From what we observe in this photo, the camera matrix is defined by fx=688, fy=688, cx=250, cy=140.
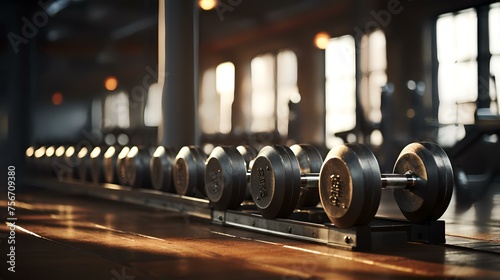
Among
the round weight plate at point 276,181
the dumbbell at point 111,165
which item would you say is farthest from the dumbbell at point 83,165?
the round weight plate at point 276,181

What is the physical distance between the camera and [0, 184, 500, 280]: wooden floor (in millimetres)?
2164

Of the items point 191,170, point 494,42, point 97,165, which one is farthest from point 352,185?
point 494,42

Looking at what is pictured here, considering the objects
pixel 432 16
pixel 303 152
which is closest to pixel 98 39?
pixel 432 16

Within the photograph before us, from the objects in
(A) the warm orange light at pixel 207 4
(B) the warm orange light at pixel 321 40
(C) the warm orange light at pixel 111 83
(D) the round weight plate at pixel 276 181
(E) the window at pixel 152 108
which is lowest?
(D) the round weight plate at pixel 276 181

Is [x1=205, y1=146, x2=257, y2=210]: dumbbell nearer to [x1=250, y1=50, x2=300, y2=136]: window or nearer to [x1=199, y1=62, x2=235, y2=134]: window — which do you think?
[x1=250, y1=50, x2=300, y2=136]: window

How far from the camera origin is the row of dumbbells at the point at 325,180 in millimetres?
2707

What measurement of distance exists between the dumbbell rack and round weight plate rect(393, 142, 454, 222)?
0.06 meters

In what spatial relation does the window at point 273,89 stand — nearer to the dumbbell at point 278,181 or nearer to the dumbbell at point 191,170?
the dumbbell at point 191,170

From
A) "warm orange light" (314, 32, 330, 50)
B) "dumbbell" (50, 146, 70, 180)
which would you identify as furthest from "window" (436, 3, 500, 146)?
"dumbbell" (50, 146, 70, 180)

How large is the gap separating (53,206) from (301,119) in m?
5.07

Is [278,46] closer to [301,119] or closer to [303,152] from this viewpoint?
[301,119]

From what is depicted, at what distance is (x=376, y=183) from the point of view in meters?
2.69

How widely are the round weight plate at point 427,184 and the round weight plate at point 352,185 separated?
1.02ft

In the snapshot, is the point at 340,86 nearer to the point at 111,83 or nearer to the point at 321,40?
the point at 321,40
